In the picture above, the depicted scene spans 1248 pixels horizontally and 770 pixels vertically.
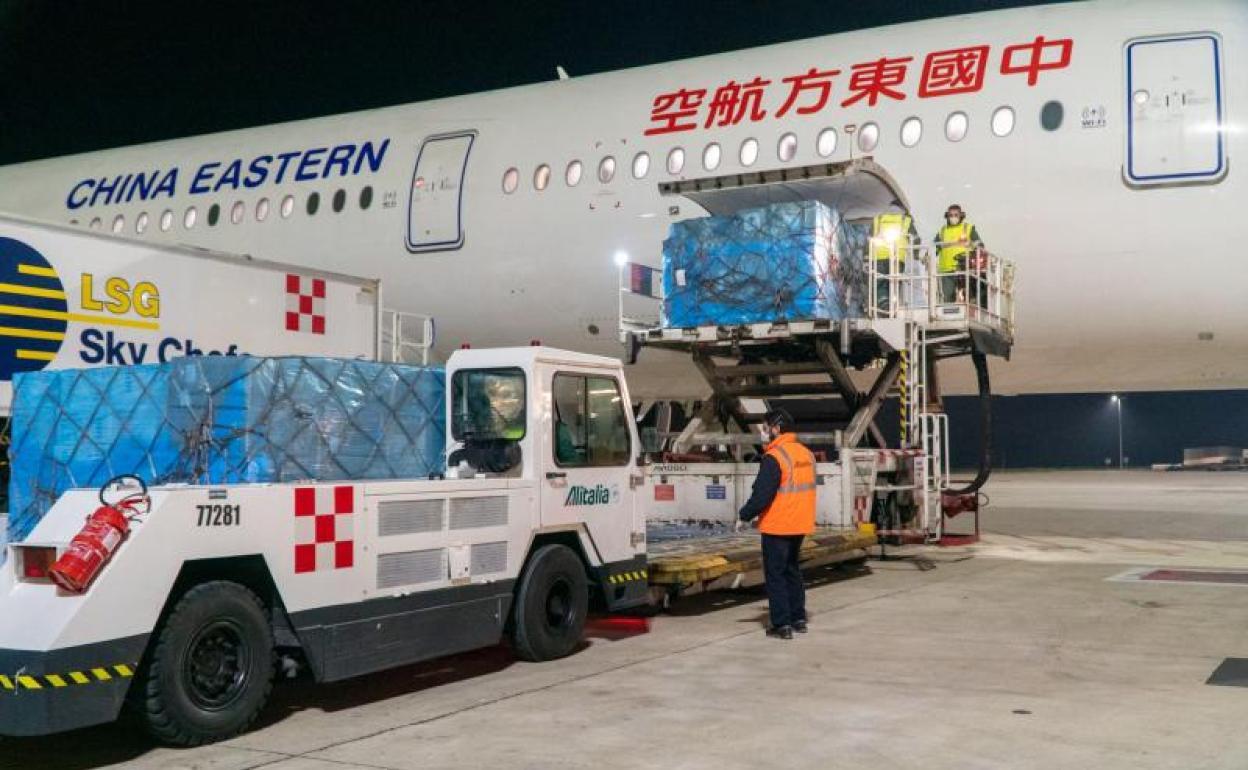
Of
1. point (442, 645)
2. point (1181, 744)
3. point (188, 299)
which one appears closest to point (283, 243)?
point (188, 299)

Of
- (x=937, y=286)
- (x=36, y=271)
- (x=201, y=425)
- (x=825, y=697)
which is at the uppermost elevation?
(x=937, y=286)

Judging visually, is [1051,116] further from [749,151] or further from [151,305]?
[151,305]

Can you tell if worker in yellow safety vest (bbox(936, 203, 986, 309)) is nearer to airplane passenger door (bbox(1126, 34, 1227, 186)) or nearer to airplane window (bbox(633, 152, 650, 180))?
airplane passenger door (bbox(1126, 34, 1227, 186))

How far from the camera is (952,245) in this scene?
1288cm

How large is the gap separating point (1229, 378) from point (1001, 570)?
4.07 meters

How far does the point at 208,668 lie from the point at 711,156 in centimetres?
1027

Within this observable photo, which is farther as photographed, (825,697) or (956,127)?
(956,127)

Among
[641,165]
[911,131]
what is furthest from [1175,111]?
[641,165]

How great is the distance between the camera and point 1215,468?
198 ft

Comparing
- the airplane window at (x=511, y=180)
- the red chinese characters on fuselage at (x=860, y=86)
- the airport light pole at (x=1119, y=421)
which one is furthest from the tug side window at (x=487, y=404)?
the airport light pole at (x=1119, y=421)

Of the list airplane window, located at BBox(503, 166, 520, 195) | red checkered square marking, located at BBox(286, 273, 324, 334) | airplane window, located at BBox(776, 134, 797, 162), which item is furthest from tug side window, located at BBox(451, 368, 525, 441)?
airplane window, located at BBox(503, 166, 520, 195)

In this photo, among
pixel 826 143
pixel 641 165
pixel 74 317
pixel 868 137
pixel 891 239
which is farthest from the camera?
pixel 641 165

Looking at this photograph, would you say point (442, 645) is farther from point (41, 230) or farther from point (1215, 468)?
point (1215, 468)

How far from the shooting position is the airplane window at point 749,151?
14.5 metres
